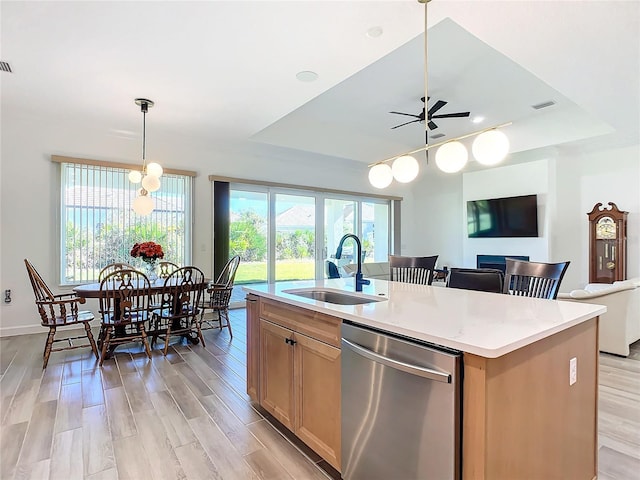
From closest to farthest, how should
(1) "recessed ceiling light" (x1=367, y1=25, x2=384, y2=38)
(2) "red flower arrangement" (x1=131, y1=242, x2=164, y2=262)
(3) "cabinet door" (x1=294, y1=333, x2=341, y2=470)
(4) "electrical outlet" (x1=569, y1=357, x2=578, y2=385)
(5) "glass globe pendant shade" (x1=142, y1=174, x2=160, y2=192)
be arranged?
(4) "electrical outlet" (x1=569, y1=357, x2=578, y2=385), (3) "cabinet door" (x1=294, y1=333, x2=341, y2=470), (1) "recessed ceiling light" (x1=367, y1=25, x2=384, y2=38), (2) "red flower arrangement" (x1=131, y1=242, x2=164, y2=262), (5) "glass globe pendant shade" (x1=142, y1=174, x2=160, y2=192)

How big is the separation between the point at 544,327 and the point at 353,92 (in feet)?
13.4

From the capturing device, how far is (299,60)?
299 cm

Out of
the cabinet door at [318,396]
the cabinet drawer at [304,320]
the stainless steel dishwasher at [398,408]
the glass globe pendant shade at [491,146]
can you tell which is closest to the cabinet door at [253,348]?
the cabinet drawer at [304,320]

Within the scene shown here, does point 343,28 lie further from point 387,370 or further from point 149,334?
point 149,334

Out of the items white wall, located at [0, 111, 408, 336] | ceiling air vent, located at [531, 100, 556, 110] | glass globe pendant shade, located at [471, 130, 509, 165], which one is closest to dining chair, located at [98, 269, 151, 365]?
white wall, located at [0, 111, 408, 336]

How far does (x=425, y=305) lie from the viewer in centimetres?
182

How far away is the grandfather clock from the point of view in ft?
18.3

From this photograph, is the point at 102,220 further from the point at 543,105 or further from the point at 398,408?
the point at 543,105

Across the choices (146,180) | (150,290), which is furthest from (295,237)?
(150,290)

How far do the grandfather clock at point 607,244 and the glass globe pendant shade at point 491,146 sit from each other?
545 centimetres

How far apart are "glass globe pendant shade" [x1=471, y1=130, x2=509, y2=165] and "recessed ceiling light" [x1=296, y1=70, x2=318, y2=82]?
196 centimetres

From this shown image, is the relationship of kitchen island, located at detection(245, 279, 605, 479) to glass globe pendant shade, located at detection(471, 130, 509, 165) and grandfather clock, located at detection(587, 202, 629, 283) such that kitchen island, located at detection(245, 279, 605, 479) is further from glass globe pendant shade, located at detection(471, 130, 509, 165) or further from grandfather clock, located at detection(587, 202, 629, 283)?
grandfather clock, located at detection(587, 202, 629, 283)

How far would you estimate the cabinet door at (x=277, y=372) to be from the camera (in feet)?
6.70

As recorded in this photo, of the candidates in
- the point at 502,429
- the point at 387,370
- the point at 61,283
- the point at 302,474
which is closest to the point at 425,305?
the point at 387,370
